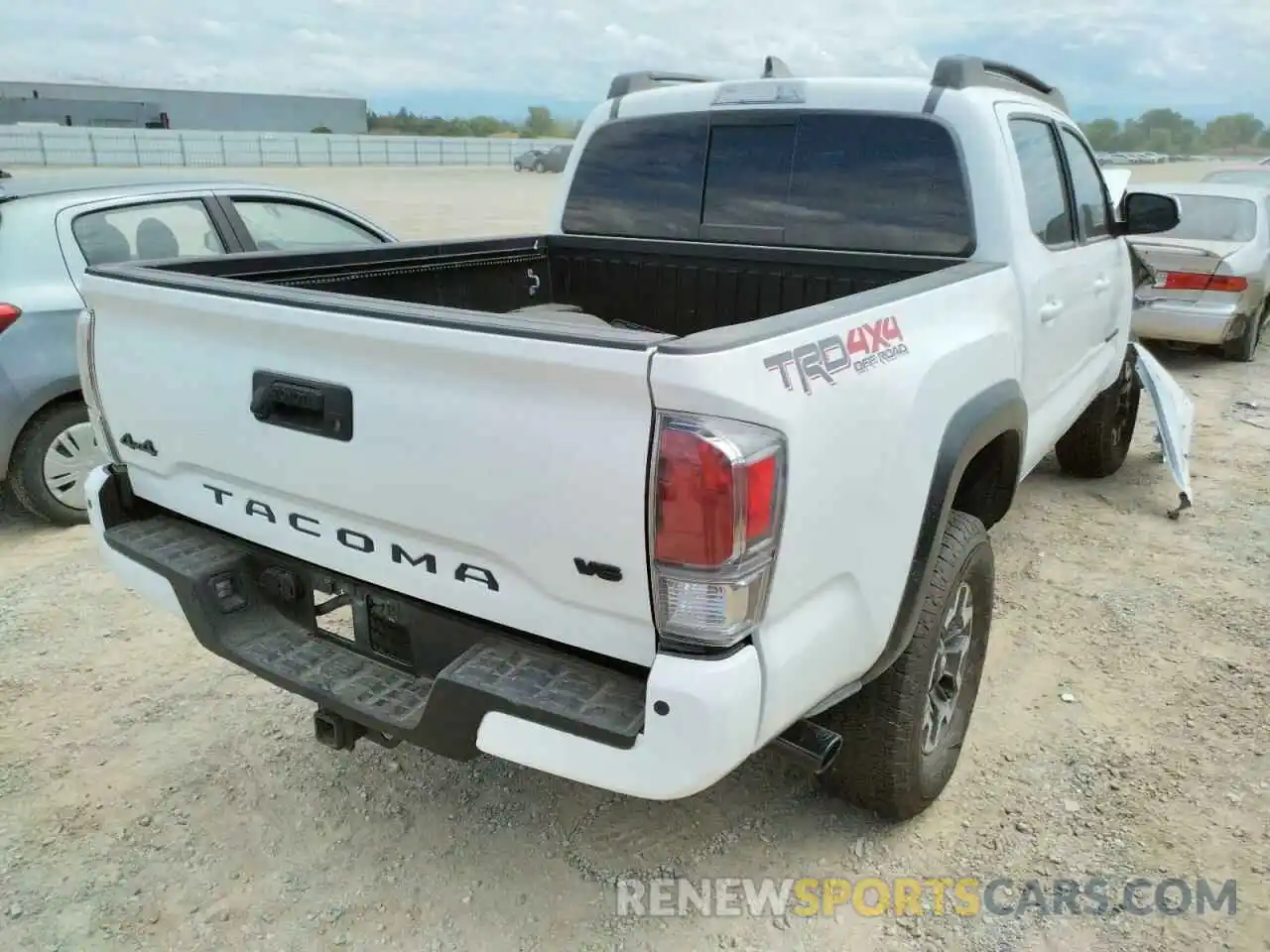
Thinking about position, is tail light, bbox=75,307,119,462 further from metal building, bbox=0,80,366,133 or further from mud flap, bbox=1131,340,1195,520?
metal building, bbox=0,80,366,133

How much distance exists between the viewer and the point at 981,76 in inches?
140

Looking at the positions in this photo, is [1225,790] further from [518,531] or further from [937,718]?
[518,531]

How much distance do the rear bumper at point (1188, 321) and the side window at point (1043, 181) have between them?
5.43 meters

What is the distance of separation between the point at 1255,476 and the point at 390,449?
5.83 metres

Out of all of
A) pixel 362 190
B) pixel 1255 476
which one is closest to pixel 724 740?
pixel 1255 476

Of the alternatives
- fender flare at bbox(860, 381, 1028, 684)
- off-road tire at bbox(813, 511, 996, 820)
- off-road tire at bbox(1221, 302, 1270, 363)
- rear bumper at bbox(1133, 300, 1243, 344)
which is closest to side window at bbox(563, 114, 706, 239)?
fender flare at bbox(860, 381, 1028, 684)

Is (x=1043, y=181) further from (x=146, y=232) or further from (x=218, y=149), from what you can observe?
(x=218, y=149)

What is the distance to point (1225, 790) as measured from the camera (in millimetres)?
3088

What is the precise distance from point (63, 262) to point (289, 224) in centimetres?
123

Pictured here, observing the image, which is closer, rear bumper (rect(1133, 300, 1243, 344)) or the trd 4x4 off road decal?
the trd 4x4 off road decal

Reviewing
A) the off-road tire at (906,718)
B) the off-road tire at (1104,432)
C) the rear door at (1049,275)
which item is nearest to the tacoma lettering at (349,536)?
the off-road tire at (906,718)

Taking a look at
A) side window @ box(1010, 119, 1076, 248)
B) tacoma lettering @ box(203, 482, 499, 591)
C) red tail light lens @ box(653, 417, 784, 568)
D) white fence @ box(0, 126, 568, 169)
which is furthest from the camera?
white fence @ box(0, 126, 568, 169)

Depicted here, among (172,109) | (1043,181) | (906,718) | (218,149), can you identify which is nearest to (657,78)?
(1043,181)

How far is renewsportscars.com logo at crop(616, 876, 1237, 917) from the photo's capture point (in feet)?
8.54
